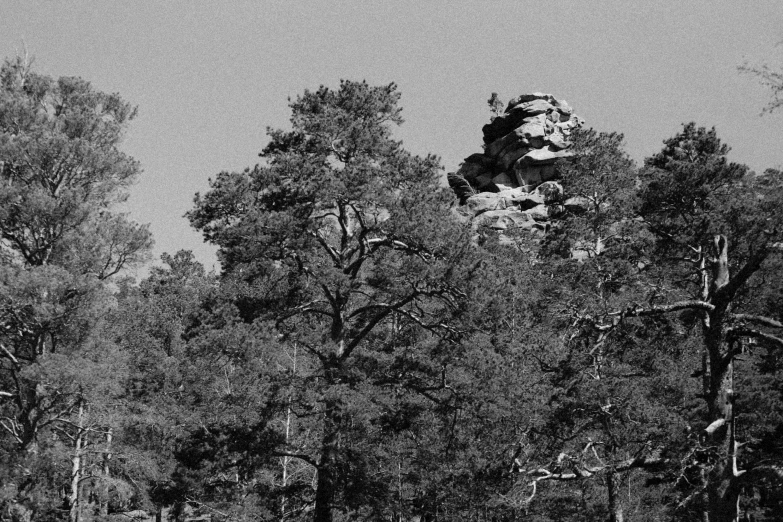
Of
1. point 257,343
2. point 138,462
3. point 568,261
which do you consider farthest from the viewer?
point 568,261

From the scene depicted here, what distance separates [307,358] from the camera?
25.6 m

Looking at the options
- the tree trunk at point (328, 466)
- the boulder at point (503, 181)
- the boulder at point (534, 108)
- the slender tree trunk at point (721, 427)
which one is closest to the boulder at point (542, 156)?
the boulder at point (503, 181)

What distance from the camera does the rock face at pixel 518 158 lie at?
62.5 meters

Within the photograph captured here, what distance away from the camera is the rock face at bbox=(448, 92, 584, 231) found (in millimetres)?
62500

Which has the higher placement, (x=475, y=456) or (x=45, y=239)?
(x=45, y=239)

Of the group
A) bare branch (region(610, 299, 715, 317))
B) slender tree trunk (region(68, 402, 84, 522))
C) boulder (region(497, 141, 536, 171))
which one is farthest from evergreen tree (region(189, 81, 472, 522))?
boulder (region(497, 141, 536, 171))


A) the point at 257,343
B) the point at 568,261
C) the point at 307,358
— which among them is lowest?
the point at 257,343

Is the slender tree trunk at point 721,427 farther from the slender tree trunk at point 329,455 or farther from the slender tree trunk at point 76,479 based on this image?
the slender tree trunk at point 76,479

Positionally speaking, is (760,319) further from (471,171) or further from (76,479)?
(471,171)

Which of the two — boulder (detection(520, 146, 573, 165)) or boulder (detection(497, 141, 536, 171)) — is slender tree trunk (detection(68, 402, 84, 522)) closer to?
boulder (detection(520, 146, 573, 165))

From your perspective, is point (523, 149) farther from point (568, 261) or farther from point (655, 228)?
point (655, 228)

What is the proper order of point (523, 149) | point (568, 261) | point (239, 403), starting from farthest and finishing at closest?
point (523, 149) → point (568, 261) → point (239, 403)

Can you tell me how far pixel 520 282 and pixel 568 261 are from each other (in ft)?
5.50

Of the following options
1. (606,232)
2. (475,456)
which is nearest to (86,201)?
(475,456)
